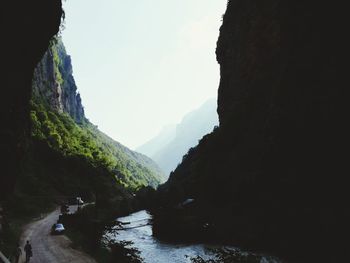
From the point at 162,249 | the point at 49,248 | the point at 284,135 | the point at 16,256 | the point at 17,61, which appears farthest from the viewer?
the point at 284,135

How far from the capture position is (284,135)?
59375 millimetres

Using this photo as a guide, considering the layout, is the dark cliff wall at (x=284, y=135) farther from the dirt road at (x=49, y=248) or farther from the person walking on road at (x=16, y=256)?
the person walking on road at (x=16, y=256)

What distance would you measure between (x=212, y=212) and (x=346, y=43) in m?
44.7

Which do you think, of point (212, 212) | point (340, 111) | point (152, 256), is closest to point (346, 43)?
point (340, 111)

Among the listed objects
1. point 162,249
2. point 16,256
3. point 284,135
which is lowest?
point 162,249

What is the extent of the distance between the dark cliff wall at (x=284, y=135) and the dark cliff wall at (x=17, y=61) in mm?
32322

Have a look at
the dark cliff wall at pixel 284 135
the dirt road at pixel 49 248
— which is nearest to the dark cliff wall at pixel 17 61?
the dirt road at pixel 49 248

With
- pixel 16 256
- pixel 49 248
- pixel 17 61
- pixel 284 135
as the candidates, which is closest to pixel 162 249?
pixel 49 248

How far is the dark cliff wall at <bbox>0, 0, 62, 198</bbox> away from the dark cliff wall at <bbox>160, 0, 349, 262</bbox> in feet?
106

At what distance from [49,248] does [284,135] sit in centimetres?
3819

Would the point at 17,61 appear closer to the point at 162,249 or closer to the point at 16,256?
the point at 16,256

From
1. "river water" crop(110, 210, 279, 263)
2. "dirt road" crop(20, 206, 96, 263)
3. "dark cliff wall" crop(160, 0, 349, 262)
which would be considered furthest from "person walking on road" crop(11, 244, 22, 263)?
"dark cliff wall" crop(160, 0, 349, 262)

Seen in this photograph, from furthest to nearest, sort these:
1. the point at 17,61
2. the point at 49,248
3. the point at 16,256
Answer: the point at 49,248 → the point at 17,61 → the point at 16,256

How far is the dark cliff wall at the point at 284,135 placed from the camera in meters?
49.8
